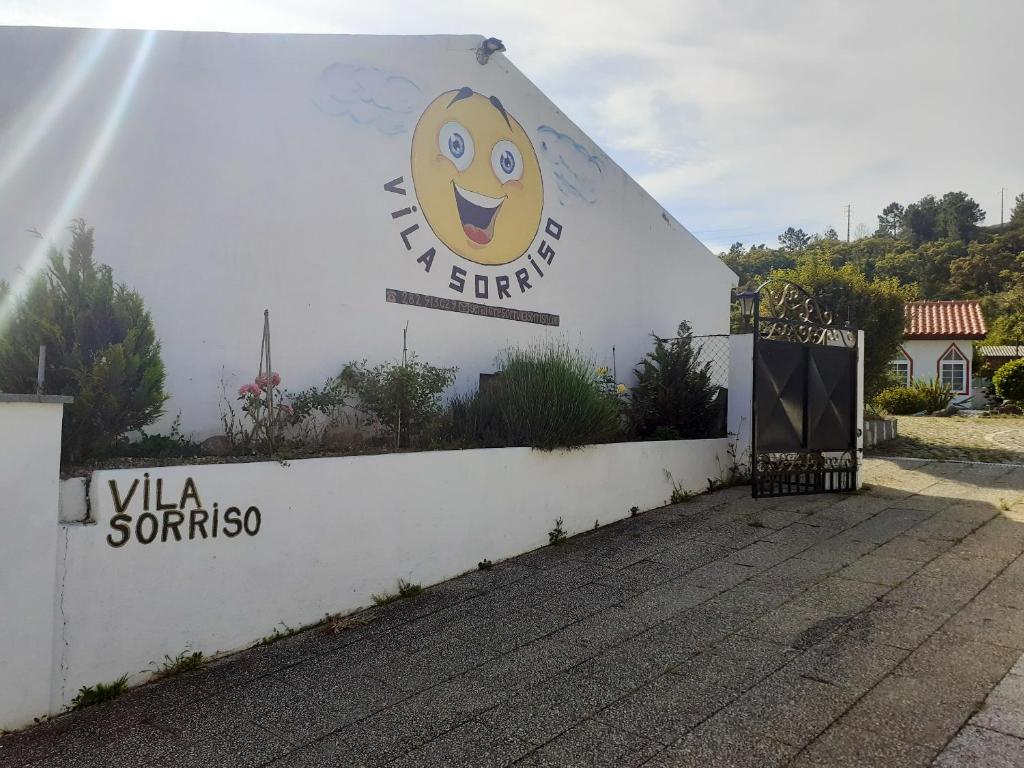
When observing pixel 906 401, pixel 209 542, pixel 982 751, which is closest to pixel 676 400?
pixel 209 542

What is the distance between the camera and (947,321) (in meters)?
29.0

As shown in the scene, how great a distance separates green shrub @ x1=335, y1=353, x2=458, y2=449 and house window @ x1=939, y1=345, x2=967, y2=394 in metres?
26.1

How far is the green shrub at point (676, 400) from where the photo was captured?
10.1 metres

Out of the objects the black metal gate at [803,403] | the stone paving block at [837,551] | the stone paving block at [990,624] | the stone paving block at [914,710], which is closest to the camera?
the stone paving block at [914,710]

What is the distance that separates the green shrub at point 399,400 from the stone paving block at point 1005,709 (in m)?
4.79

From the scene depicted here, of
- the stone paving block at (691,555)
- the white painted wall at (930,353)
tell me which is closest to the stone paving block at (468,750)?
the stone paving block at (691,555)

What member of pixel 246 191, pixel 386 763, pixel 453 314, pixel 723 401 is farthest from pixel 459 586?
pixel 723 401

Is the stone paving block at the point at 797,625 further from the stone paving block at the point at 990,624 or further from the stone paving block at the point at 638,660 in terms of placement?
the stone paving block at the point at 990,624

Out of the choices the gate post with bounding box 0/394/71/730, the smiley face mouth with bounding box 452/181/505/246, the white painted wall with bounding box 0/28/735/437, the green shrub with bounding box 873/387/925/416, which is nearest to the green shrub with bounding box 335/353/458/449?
the white painted wall with bounding box 0/28/735/437

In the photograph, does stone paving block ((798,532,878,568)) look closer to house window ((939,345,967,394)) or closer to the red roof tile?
the red roof tile

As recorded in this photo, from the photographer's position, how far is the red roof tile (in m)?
A: 27.8

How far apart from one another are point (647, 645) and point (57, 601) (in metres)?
3.52

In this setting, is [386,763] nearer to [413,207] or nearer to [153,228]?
[153,228]

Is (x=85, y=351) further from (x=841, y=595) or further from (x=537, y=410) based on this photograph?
(x=841, y=595)
